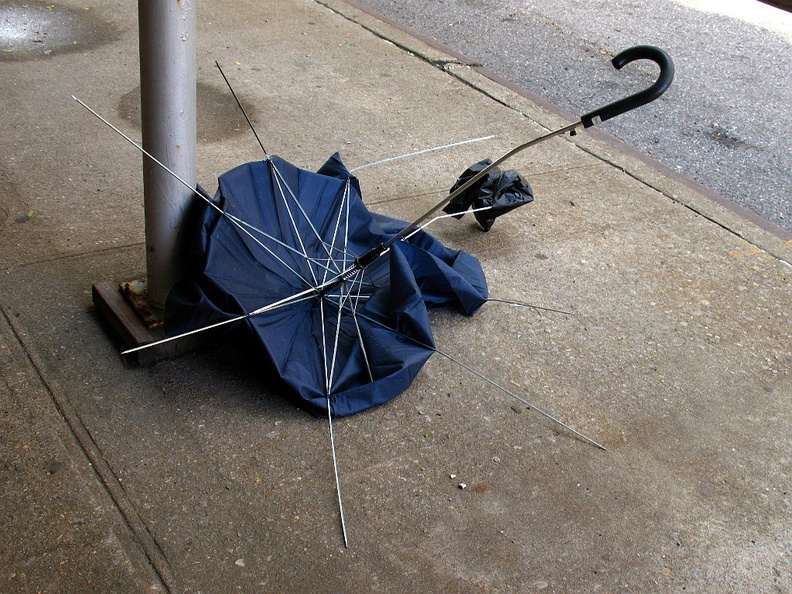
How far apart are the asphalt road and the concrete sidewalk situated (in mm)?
790

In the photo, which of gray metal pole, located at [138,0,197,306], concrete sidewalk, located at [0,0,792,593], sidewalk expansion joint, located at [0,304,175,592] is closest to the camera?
sidewalk expansion joint, located at [0,304,175,592]

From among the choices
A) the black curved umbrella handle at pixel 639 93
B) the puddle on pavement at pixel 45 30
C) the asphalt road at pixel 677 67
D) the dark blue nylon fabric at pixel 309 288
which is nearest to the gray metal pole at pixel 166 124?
the dark blue nylon fabric at pixel 309 288

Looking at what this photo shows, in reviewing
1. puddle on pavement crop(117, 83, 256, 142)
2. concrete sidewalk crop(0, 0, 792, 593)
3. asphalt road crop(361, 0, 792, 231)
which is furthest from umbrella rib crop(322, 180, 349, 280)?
asphalt road crop(361, 0, 792, 231)

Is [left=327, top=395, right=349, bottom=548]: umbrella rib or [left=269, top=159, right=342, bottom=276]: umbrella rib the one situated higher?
[left=269, top=159, right=342, bottom=276]: umbrella rib

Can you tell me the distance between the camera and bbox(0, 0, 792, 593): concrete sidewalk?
8.29 ft

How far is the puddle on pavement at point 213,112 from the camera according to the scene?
4918mm

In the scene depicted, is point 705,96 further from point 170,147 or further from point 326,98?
point 170,147

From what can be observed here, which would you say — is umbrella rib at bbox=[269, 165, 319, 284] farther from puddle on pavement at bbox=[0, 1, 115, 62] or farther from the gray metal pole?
puddle on pavement at bbox=[0, 1, 115, 62]

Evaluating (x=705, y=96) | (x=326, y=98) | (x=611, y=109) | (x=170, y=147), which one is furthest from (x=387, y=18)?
(x=611, y=109)

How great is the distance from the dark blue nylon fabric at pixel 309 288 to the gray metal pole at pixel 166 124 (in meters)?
0.16

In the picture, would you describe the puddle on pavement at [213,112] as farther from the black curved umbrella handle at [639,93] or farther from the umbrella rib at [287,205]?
the black curved umbrella handle at [639,93]

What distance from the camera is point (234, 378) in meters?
3.13

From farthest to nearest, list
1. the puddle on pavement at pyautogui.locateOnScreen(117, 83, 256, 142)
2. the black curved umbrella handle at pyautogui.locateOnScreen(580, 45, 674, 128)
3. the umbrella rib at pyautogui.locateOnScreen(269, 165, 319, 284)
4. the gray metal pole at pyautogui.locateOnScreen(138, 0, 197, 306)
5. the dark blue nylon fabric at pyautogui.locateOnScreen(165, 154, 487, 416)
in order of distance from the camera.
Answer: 1. the puddle on pavement at pyautogui.locateOnScreen(117, 83, 256, 142)
2. the umbrella rib at pyautogui.locateOnScreen(269, 165, 319, 284)
3. the dark blue nylon fabric at pyautogui.locateOnScreen(165, 154, 487, 416)
4. the gray metal pole at pyautogui.locateOnScreen(138, 0, 197, 306)
5. the black curved umbrella handle at pyautogui.locateOnScreen(580, 45, 674, 128)

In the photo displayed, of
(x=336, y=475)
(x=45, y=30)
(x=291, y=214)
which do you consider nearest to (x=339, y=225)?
(x=291, y=214)
